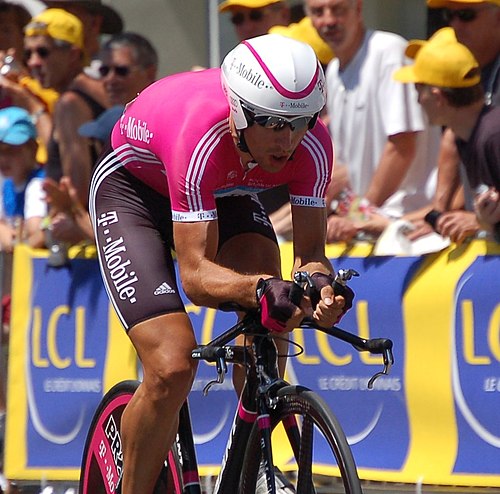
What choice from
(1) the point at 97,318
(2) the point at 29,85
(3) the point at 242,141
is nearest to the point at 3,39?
(2) the point at 29,85

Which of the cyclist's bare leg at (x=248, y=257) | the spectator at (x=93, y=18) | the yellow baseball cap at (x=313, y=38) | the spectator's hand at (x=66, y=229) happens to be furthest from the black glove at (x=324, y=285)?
the spectator at (x=93, y=18)

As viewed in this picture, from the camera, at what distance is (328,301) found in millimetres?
4145

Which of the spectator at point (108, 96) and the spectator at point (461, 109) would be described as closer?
the spectator at point (461, 109)

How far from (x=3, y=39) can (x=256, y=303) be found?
6792 millimetres

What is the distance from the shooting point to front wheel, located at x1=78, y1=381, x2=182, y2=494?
5.22 m

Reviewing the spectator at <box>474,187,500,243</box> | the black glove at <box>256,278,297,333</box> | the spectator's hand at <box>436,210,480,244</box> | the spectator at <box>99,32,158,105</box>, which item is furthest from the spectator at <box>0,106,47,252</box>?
the black glove at <box>256,278,297,333</box>

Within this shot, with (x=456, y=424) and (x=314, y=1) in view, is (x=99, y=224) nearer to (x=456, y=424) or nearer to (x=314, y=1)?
(x=456, y=424)

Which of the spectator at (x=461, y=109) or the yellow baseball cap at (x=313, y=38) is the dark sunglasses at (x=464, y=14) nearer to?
the spectator at (x=461, y=109)

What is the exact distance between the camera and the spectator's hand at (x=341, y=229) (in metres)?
7.05

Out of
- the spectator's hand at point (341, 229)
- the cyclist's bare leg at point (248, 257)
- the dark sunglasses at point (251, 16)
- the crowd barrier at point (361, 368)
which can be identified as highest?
the dark sunglasses at point (251, 16)

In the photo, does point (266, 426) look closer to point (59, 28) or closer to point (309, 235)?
point (309, 235)

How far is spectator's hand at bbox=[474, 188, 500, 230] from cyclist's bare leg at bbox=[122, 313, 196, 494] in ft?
6.25

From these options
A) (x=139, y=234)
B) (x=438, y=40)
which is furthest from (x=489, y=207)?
(x=139, y=234)

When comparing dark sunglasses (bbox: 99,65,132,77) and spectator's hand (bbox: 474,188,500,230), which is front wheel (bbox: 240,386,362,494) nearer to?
spectator's hand (bbox: 474,188,500,230)
